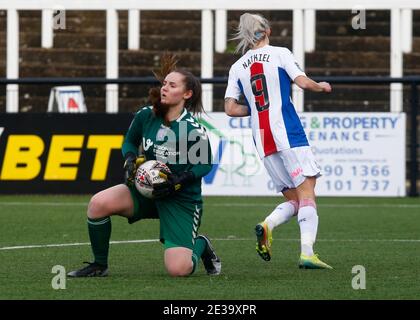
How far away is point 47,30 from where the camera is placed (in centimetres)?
2394

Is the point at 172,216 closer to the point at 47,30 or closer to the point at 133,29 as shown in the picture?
the point at 133,29

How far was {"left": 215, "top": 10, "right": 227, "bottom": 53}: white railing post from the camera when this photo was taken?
23312 mm

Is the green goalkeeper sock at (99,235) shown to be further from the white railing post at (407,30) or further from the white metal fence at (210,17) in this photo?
the white railing post at (407,30)

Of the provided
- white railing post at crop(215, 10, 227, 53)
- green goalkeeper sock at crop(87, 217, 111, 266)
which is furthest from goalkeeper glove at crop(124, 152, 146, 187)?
white railing post at crop(215, 10, 227, 53)

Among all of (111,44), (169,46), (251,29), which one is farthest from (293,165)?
(169,46)

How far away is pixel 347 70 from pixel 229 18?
7.42ft

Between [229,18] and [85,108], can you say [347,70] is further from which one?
[85,108]

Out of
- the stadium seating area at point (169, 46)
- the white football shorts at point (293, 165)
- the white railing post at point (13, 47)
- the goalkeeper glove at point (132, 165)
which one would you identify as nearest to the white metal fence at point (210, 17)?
the white railing post at point (13, 47)

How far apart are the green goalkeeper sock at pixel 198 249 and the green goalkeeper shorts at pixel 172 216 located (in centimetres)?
4

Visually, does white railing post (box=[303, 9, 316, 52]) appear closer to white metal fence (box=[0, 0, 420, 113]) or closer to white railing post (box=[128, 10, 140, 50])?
white metal fence (box=[0, 0, 420, 113])

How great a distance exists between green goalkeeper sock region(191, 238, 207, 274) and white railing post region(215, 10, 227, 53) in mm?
13358

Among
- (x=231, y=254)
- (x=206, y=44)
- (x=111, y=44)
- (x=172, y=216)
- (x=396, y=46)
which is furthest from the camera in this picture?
(x=111, y=44)

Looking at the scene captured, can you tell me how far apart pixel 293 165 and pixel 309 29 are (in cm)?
1290
